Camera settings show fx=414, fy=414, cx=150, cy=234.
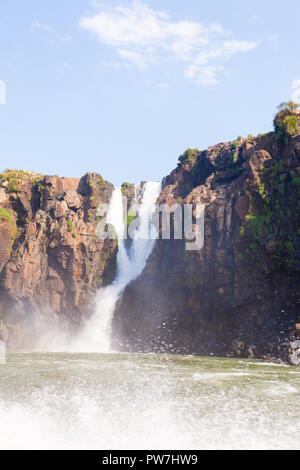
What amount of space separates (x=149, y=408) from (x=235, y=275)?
19.8m

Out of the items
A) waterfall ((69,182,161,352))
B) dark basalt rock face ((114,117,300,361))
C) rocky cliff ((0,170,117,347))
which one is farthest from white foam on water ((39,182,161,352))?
dark basalt rock face ((114,117,300,361))

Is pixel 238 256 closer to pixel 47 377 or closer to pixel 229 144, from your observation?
pixel 229 144

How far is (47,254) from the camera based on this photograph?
42344mm

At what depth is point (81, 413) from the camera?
14125 millimetres

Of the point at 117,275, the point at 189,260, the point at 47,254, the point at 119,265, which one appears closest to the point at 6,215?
the point at 47,254

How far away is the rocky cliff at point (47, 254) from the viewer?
39.8 m

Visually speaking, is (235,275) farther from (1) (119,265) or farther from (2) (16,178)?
(2) (16,178)

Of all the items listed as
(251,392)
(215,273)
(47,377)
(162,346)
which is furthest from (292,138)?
(47,377)

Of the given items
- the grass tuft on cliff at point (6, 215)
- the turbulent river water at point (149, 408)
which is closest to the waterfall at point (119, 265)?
the grass tuft on cliff at point (6, 215)

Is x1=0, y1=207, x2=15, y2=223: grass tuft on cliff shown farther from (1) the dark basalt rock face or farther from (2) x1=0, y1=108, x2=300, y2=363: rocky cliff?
(1) the dark basalt rock face

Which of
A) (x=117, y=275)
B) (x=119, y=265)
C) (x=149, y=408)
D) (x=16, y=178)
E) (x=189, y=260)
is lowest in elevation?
(x=149, y=408)

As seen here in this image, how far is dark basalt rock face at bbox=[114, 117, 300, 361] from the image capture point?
30594mm

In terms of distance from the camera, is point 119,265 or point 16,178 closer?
point 119,265

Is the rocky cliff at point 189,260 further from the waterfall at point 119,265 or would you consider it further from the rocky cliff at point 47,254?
the waterfall at point 119,265
